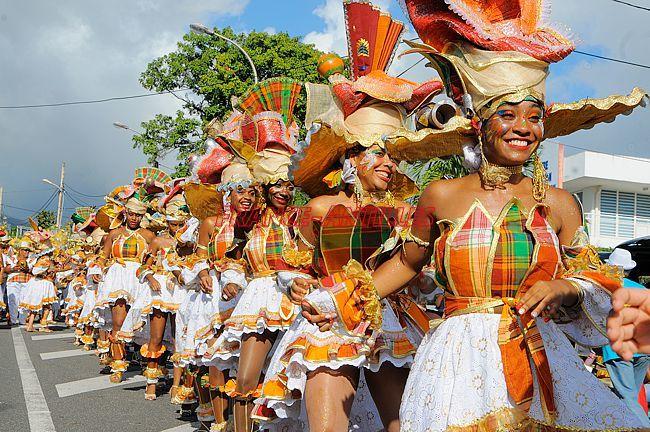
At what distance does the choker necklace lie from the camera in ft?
9.96

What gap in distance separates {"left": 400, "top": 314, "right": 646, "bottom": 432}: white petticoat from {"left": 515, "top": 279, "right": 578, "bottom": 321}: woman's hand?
19cm

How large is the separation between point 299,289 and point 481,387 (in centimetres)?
135

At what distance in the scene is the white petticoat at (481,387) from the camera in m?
2.63

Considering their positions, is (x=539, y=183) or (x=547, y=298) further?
(x=539, y=183)

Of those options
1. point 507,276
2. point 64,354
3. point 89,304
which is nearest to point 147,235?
point 89,304

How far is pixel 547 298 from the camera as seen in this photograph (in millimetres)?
2600

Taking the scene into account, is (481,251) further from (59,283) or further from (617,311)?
(59,283)

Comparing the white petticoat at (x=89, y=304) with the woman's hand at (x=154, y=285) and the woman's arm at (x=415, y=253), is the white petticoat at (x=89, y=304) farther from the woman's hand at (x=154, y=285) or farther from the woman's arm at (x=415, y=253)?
the woman's arm at (x=415, y=253)

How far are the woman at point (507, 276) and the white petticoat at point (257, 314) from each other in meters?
2.18

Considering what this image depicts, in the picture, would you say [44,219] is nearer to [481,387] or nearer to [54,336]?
[54,336]

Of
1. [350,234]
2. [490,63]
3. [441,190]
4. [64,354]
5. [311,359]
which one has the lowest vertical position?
[64,354]

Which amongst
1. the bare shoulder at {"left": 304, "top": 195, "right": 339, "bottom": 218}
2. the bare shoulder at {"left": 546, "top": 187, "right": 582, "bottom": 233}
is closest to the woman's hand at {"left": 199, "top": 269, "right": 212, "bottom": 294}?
the bare shoulder at {"left": 304, "top": 195, "right": 339, "bottom": 218}

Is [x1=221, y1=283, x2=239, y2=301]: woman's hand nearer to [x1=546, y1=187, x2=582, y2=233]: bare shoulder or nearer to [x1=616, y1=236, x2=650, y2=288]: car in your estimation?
[x1=546, y1=187, x2=582, y2=233]: bare shoulder

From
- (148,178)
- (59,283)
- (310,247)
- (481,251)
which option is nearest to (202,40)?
(59,283)
